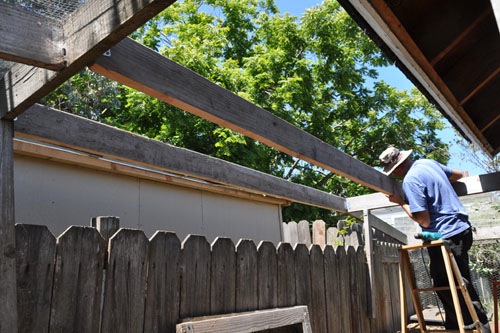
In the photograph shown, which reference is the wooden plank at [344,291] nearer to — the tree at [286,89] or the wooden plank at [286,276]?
the wooden plank at [286,276]

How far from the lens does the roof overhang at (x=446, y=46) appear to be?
87.7 inches

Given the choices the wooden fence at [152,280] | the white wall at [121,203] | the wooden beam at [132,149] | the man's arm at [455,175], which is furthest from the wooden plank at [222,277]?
the man's arm at [455,175]

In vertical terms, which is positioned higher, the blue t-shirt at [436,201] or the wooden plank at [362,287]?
the blue t-shirt at [436,201]

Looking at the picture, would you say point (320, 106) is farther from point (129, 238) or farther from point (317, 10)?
point (129, 238)

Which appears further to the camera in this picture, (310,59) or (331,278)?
(310,59)

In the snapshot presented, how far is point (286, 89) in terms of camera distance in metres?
12.4

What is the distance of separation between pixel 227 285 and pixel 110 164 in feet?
7.71

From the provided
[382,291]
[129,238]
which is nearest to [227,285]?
[129,238]

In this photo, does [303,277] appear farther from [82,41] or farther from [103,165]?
[82,41]

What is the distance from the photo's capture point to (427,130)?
1597cm

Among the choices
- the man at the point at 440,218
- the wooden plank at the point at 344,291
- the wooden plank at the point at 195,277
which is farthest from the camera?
the wooden plank at the point at 344,291

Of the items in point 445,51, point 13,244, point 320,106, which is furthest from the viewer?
point 320,106

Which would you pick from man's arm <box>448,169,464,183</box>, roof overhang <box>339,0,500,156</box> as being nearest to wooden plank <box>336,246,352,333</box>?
man's arm <box>448,169,464,183</box>

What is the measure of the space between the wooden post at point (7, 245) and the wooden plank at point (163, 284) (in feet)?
2.69
